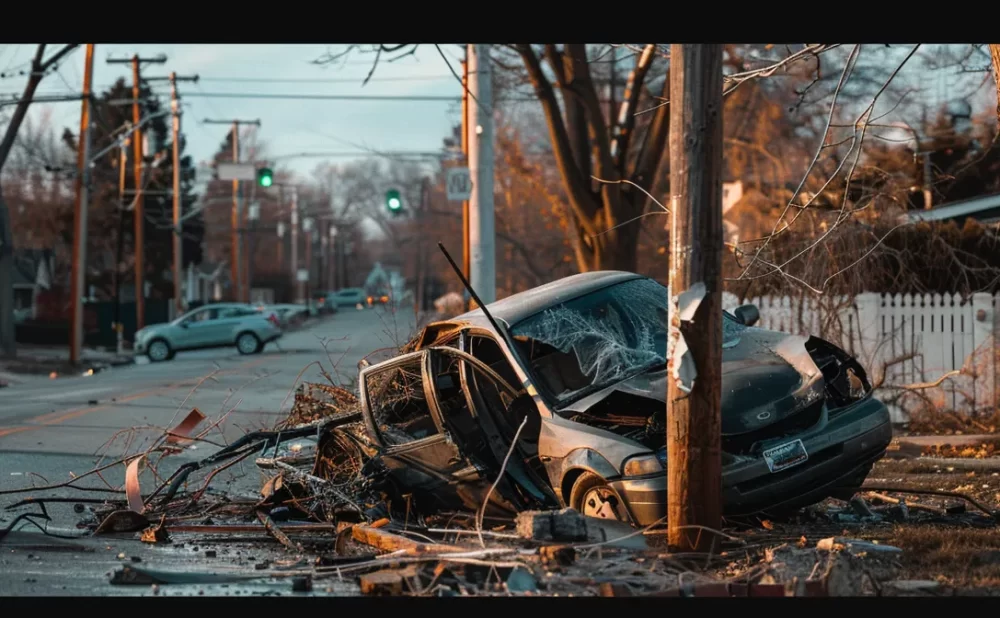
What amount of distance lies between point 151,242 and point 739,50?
4575 cm

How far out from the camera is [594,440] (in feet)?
25.3

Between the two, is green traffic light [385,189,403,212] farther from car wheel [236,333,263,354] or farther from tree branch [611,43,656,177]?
car wheel [236,333,263,354]

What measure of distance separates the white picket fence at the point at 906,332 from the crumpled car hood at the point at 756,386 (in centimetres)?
772

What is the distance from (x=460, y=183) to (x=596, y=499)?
11571 millimetres

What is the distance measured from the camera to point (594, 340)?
8.70 metres

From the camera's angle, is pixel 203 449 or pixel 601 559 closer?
pixel 601 559

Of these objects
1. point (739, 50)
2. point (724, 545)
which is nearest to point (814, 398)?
point (724, 545)

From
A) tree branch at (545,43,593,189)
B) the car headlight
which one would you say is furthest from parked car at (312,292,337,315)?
the car headlight

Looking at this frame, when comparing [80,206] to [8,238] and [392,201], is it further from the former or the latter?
[392,201]

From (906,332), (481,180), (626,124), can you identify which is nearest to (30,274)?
(626,124)

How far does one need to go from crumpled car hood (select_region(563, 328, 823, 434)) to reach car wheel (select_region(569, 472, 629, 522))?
1.57ft

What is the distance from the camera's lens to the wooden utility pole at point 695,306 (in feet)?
23.0

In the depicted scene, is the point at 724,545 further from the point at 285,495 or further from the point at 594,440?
the point at 285,495

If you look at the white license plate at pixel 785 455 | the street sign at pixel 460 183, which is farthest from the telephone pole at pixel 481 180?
the white license plate at pixel 785 455
